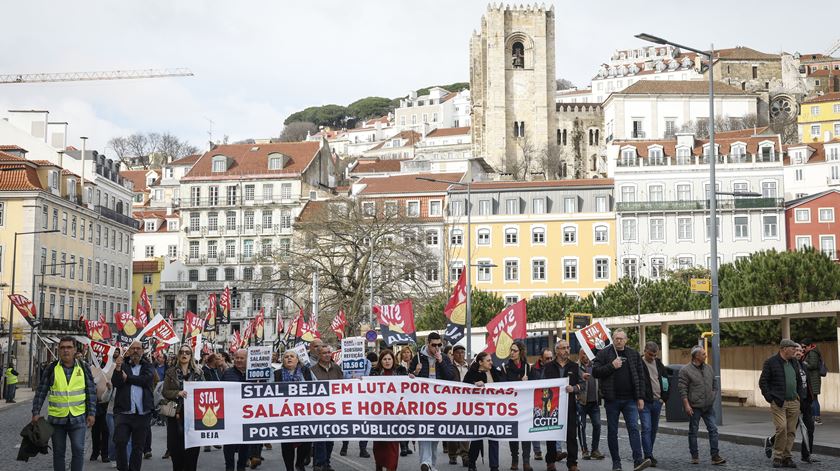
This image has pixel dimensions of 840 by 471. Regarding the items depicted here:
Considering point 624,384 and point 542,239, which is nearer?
point 624,384

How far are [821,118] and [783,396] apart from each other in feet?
413

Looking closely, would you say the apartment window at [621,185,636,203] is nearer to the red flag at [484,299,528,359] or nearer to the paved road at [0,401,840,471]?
the red flag at [484,299,528,359]

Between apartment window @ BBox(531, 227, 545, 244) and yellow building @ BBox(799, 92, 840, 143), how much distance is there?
202 feet

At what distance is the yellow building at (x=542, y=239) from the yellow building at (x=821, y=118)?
194 ft

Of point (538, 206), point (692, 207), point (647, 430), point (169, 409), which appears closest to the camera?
point (169, 409)

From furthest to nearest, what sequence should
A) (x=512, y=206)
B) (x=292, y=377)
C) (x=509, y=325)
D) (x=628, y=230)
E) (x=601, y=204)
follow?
1. (x=512, y=206)
2. (x=601, y=204)
3. (x=628, y=230)
4. (x=509, y=325)
5. (x=292, y=377)

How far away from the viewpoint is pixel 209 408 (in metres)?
15.5

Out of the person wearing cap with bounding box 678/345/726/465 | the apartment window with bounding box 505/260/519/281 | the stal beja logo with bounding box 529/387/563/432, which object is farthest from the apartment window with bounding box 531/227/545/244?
the stal beja logo with bounding box 529/387/563/432

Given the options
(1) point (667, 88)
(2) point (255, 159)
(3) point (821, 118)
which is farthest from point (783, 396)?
(3) point (821, 118)

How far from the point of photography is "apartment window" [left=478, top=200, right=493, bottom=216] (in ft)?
280

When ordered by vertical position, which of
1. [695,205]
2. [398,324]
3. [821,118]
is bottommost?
[398,324]

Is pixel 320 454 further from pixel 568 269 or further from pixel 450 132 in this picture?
pixel 450 132

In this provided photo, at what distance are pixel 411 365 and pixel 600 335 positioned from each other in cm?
542

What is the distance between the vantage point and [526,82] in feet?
476
